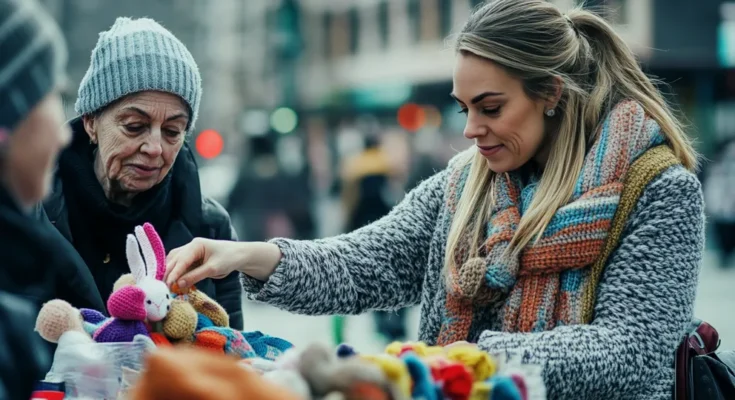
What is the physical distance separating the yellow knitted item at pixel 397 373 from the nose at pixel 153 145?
60.8 inches

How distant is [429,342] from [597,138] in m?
0.71

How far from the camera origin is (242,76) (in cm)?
6138

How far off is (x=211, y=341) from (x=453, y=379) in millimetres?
786

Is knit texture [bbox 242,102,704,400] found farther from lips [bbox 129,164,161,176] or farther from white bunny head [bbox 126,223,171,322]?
lips [bbox 129,164,161,176]

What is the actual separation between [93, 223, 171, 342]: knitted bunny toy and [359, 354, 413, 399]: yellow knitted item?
0.81 m

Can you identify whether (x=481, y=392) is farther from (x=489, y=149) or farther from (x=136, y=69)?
(x=136, y=69)

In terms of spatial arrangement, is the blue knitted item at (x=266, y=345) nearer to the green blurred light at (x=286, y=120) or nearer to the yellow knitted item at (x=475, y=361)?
the yellow knitted item at (x=475, y=361)

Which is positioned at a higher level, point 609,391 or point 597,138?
point 597,138

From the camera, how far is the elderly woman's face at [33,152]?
64.6 inches

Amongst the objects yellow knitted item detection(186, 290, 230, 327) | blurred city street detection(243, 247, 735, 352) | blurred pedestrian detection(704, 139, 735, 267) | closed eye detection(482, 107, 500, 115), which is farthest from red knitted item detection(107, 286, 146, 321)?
blurred pedestrian detection(704, 139, 735, 267)

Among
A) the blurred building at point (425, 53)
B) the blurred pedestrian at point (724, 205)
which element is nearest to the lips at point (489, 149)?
the blurred building at point (425, 53)

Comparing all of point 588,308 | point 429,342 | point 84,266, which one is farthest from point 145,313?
point 588,308

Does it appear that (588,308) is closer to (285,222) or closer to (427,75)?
(285,222)

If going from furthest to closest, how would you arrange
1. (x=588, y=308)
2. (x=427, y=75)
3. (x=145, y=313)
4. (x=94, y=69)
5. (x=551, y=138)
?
(x=427, y=75), (x=94, y=69), (x=551, y=138), (x=588, y=308), (x=145, y=313)
